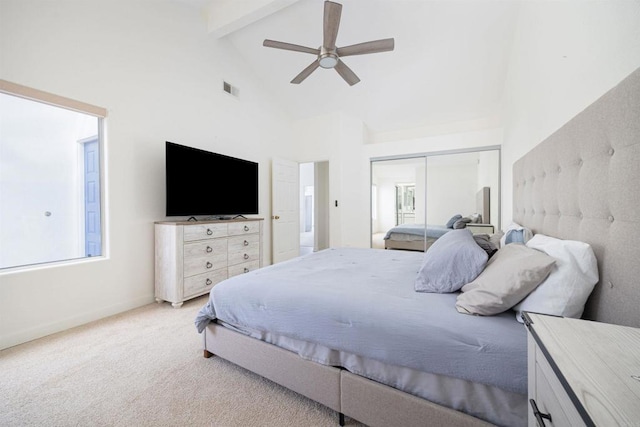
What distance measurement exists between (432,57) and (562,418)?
4.11m

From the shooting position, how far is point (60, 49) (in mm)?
2193

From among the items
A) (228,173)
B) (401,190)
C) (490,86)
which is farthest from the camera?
(401,190)

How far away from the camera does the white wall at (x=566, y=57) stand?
1007mm

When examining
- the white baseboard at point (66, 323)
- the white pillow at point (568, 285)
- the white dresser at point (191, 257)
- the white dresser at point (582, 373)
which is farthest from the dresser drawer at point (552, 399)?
the white baseboard at point (66, 323)

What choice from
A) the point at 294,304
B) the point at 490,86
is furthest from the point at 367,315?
the point at 490,86

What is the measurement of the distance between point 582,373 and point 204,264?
3051mm

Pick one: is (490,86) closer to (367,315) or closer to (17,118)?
(367,315)

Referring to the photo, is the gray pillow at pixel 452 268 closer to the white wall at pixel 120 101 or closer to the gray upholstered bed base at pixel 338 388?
the gray upholstered bed base at pixel 338 388

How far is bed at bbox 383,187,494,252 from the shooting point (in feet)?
12.9

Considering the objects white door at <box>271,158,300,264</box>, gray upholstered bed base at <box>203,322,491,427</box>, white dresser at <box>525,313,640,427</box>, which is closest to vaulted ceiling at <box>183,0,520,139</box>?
white door at <box>271,158,300,264</box>

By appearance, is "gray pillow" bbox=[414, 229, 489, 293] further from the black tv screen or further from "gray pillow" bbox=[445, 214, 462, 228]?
"gray pillow" bbox=[445, 214, 462, 228]

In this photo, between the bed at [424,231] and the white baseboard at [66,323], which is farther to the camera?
the bed at [424,231]

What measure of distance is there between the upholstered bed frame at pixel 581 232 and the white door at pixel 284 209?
2.93 m

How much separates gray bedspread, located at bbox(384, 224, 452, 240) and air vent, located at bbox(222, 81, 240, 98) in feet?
11.6
